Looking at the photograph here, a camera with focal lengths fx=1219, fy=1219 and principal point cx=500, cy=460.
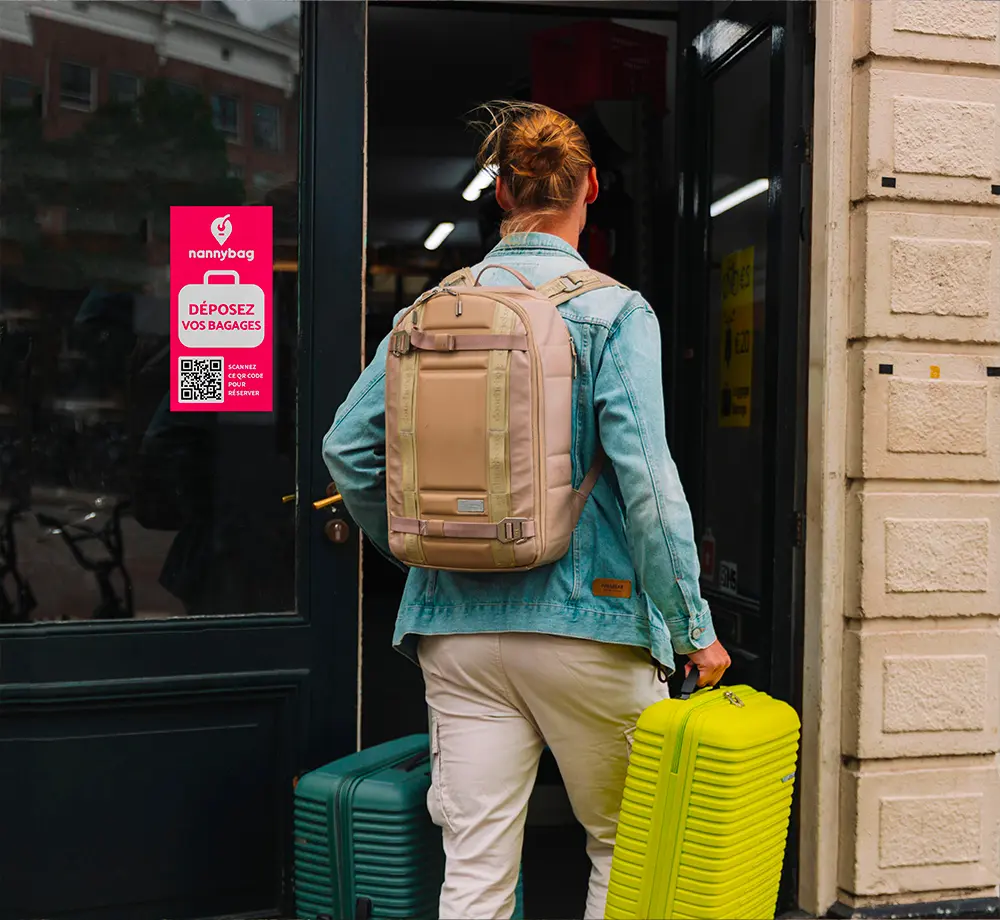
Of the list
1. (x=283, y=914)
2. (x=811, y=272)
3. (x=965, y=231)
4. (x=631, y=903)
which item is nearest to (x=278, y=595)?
(x=283, y=914)

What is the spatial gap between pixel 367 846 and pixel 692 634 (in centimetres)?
105

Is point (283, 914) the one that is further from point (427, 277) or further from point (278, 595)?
point (427, 277)

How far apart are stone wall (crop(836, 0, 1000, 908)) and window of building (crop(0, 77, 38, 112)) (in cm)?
225

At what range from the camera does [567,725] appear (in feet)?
8.06

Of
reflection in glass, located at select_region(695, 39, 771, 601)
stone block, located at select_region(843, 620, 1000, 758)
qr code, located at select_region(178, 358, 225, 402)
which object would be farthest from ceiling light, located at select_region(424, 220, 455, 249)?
stone block, located at select_region(843, 620, 1000, 758)

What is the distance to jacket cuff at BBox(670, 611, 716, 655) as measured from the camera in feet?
7.91

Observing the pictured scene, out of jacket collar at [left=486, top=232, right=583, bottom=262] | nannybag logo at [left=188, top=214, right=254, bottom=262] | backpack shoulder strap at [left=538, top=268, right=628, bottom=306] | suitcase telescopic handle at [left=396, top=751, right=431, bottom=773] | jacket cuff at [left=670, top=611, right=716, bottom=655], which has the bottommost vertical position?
suitcase telescopic handle at [left=396, top=751, right=431, bottom=773]

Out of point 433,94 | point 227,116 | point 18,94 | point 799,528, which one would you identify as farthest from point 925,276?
point 433,94

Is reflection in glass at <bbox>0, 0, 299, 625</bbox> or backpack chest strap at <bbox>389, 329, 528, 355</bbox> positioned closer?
backpack chest strap at <bbox>389, 329, 528, 355</bbox>

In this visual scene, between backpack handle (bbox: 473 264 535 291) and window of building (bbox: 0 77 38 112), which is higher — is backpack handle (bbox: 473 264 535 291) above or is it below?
below

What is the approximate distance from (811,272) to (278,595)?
5.80 feet

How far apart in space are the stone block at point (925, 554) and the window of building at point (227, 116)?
2.01 m

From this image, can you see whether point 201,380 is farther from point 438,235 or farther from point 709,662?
point 438,235

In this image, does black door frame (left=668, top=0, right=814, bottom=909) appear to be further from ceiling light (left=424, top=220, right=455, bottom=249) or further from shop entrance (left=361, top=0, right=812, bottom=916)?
ceiling light (left=424, top=220, right=455, bottom=249)
